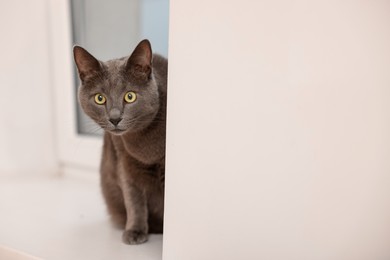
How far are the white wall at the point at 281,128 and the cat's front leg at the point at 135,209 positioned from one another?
0.86 feet

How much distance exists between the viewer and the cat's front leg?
2.95ft

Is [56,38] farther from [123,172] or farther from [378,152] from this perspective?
[378,152]

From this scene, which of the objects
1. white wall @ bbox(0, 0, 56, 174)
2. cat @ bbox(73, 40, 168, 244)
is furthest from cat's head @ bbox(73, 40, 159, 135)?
white wall @ bbox(0, 0, 56, 174)

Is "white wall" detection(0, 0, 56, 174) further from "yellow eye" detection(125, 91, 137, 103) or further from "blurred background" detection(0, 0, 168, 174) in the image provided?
"yellow eye" detection(125, 91, 137, 103)

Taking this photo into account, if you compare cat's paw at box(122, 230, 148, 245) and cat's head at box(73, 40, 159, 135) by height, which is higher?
cat's head at box(73, 40, 159, 135)

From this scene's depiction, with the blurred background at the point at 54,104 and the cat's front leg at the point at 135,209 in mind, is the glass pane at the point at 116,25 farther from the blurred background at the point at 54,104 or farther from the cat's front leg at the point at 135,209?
the cat's front leg at the point at 135,209

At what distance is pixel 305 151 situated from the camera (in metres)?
0.57

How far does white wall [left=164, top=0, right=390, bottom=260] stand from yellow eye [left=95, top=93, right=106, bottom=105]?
0.73 feet

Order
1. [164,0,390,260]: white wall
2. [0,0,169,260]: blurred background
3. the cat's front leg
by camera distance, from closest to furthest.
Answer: [164,0,390,260]: white wall
the cat's front leg
[0,0,169,260]: blurred background

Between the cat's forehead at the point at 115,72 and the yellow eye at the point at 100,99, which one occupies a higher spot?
the cat's forehead at the point at 115,72

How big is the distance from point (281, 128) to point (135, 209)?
1.69 ft

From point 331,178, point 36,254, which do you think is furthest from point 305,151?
point 36,254

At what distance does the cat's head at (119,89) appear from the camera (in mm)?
793

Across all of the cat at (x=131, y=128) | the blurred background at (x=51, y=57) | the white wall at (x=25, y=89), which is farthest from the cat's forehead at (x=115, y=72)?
the white wall at (x=25, y=89)
